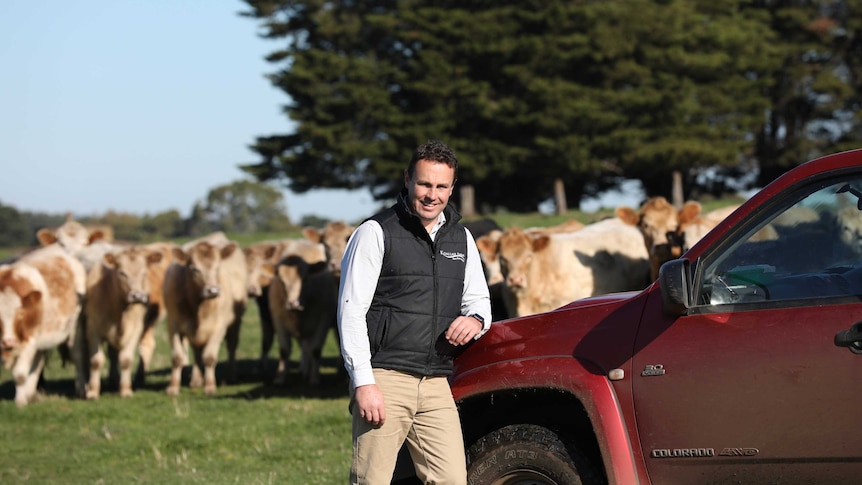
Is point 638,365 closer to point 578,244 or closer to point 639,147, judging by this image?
point 578,244

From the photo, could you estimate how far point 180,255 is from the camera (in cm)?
1702

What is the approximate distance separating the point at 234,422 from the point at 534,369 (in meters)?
7.61

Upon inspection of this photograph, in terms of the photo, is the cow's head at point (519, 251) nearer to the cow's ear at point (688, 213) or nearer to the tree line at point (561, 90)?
the cow's ear at point (688, 213)

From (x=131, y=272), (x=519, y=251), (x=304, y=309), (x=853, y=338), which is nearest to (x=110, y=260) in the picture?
(x=131, y=272)

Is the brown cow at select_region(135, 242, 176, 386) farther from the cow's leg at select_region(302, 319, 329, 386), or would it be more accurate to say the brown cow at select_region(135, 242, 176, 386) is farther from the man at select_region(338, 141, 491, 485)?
the man at select_region(338, 141, 491, 485)

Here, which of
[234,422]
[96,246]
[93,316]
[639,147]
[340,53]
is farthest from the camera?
[340,53]

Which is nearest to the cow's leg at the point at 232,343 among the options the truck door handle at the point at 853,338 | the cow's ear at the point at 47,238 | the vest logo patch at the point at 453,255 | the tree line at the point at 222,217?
the cow's ear at the point at 47,238

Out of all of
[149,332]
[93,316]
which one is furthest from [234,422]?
[149,332]

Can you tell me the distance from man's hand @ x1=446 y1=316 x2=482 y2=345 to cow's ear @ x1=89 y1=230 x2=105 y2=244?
16.5m

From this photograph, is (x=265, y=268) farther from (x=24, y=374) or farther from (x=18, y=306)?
(x=24, y=374)

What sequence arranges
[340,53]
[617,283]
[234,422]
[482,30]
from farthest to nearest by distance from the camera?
1. [340,53]
2. [482,30]
3. [617,283]
4. [234,422]

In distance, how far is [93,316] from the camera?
16422 millimetres

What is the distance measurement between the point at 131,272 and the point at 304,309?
8.76ft

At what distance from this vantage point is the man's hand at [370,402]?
516 centimetres
